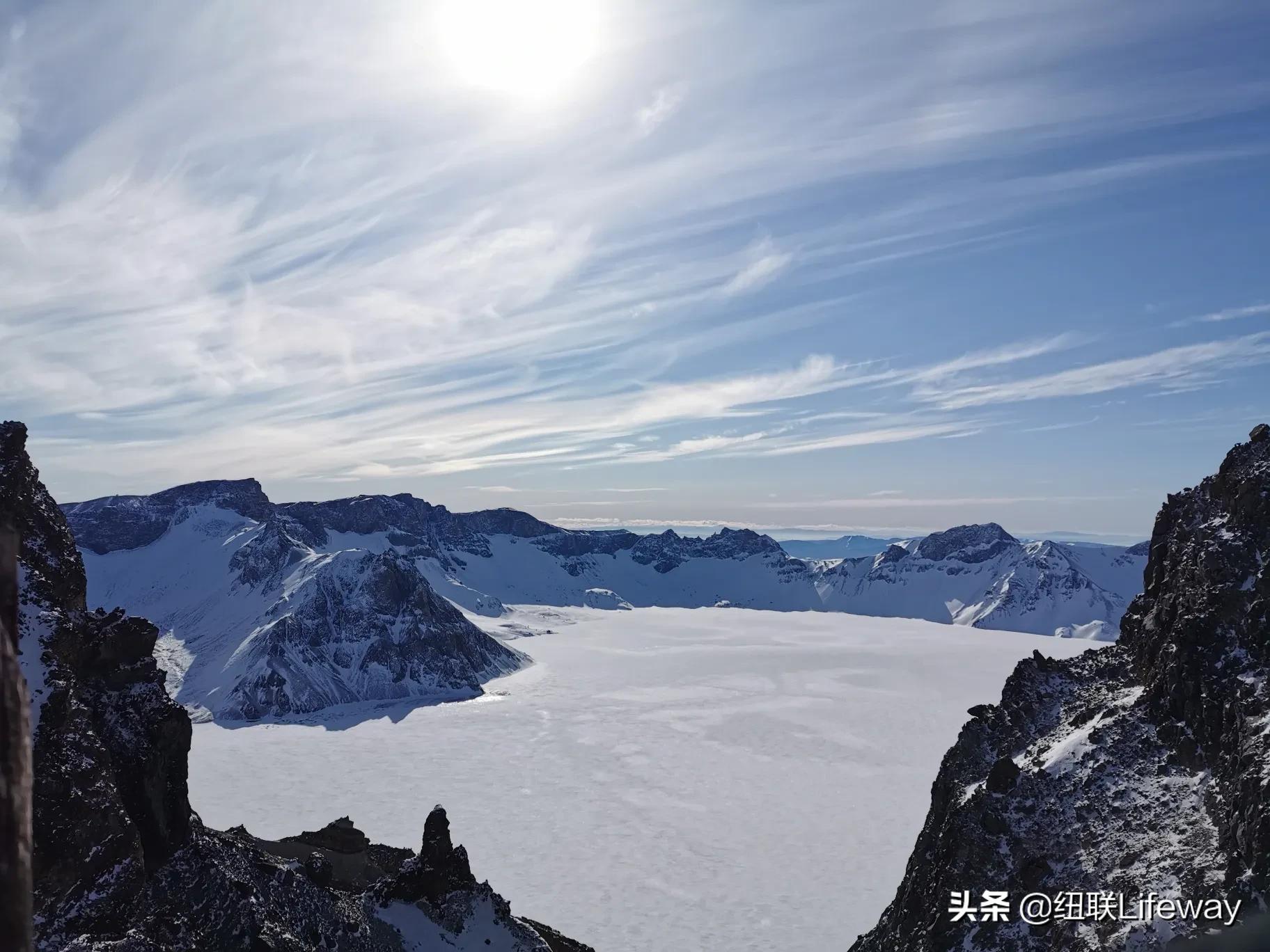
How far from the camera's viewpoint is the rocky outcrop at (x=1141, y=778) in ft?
93.1

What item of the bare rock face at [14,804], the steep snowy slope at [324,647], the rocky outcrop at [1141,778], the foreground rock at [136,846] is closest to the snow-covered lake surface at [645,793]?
the steep snowy slope at [324,647]

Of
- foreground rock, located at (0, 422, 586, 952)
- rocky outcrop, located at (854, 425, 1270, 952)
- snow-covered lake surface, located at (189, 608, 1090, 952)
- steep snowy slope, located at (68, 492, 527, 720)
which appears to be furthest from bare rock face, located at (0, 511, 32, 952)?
steep snowy slope, located at (68, 492, 527, 720)

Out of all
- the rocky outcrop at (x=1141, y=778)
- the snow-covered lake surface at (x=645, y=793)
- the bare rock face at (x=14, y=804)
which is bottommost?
the snow-covered lake surface at (x=645, y=793)

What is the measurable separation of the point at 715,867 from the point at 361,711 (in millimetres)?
108407

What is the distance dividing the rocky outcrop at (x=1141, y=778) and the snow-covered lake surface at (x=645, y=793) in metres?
25.5

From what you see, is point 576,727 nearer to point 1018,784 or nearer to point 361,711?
point 361,711

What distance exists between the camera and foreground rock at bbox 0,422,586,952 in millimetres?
25641

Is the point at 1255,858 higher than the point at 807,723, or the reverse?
the point at 1255,858

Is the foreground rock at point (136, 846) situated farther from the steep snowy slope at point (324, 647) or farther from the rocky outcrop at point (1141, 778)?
the steep snowy slope at point (324, 647)

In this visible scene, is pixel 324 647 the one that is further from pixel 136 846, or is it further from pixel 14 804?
pixel 14 804

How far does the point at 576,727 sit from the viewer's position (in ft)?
454

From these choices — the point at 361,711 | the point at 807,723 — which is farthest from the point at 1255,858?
the point at 361,711

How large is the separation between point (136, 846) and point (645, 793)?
7960cm

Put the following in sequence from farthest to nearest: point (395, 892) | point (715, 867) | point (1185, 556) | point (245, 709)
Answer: point (245, 709) → point (715, 867) → point (1185, 556) → point (395, 892)
